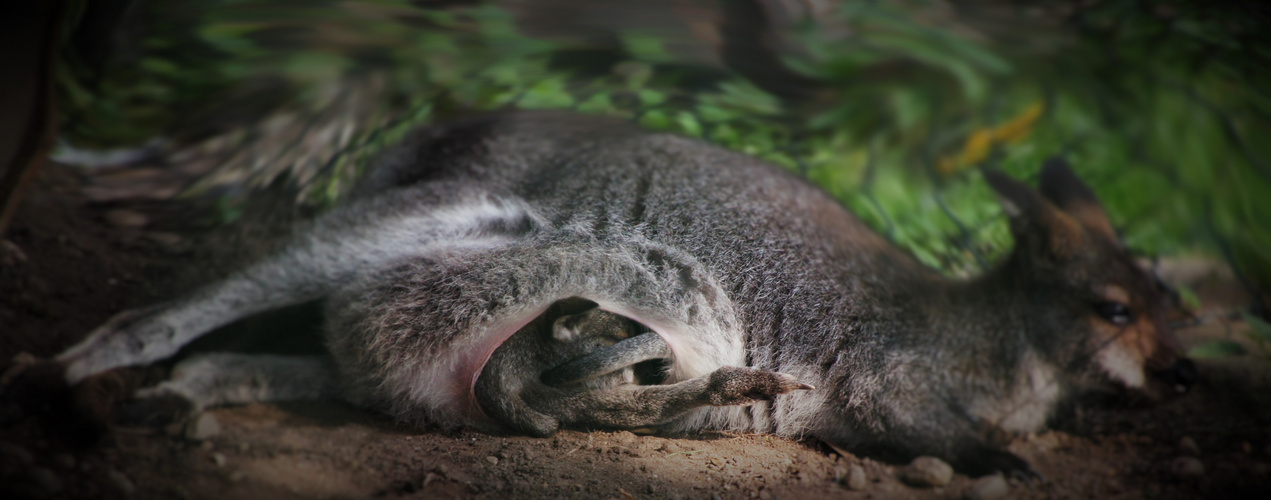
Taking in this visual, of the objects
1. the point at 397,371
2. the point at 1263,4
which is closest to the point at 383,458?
the point at 397,371

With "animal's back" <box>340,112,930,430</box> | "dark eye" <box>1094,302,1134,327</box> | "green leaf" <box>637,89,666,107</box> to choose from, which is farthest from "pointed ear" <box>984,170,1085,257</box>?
"green leaf" <box>637,89,666,107</box>

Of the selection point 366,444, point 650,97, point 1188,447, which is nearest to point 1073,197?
point 1188,447

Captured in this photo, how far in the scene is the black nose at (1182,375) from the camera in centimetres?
154

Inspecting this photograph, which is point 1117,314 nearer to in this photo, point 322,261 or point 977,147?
point 977,147

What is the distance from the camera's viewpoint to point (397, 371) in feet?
5.14

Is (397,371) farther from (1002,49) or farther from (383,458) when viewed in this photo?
(1002,49)

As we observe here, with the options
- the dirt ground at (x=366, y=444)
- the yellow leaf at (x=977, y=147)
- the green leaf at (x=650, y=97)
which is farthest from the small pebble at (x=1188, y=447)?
the green leaf at (x=650, y=97)

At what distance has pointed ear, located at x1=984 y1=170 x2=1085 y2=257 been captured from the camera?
174cm

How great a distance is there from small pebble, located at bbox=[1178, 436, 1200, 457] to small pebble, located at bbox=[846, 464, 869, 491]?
71 centimetres

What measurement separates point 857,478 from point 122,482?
1465 mm

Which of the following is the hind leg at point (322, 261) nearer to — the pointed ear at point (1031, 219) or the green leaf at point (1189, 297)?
the pointed ear at point (1031, 219)

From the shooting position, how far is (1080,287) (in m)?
1.76

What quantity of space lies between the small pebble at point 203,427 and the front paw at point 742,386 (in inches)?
39.2

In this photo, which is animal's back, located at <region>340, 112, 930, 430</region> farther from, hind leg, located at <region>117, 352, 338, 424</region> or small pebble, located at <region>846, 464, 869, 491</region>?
hind leg, located at <region>117, 352, 338, 424</region>
